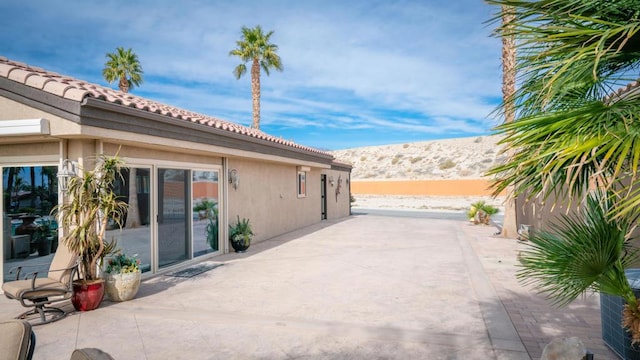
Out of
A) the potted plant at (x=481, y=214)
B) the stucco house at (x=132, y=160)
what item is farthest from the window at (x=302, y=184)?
the potted plant at (x=481, y=214)

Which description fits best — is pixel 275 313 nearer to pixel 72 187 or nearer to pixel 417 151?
pixel 72 187

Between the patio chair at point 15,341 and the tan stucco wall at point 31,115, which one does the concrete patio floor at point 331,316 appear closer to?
the patio chair at point 15,341

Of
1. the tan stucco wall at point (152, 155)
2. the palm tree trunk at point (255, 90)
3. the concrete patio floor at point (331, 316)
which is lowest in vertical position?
the concrete patio floor at point (331, 316)

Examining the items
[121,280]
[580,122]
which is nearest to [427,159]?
[121,280]

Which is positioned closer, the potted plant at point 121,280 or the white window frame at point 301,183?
the potted plant at point 121,280

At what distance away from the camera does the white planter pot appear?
6.46 m

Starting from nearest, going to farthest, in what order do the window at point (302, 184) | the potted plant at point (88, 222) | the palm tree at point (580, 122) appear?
the palm tree at point (580, 122), the potted plant at point (88, 222), the window at point (302, 184)

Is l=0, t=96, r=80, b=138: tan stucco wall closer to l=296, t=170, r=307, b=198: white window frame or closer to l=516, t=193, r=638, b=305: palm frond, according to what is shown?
l=516, t=193, r=638, b=305: palm frond

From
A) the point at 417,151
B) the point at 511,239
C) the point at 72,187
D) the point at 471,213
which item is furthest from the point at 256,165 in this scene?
the point at 417,151

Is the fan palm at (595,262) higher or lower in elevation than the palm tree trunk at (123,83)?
lower

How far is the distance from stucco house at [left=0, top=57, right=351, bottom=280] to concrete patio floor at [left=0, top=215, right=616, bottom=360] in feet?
3.99

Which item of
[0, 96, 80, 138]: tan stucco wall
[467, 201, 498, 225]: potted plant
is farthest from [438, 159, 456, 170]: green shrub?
[0, 96, 80, 138]: tan stucco wall

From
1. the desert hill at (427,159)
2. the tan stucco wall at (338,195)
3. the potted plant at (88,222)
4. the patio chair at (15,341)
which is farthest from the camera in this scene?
the desert hill at (427,159)

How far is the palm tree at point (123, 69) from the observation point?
2419cm
